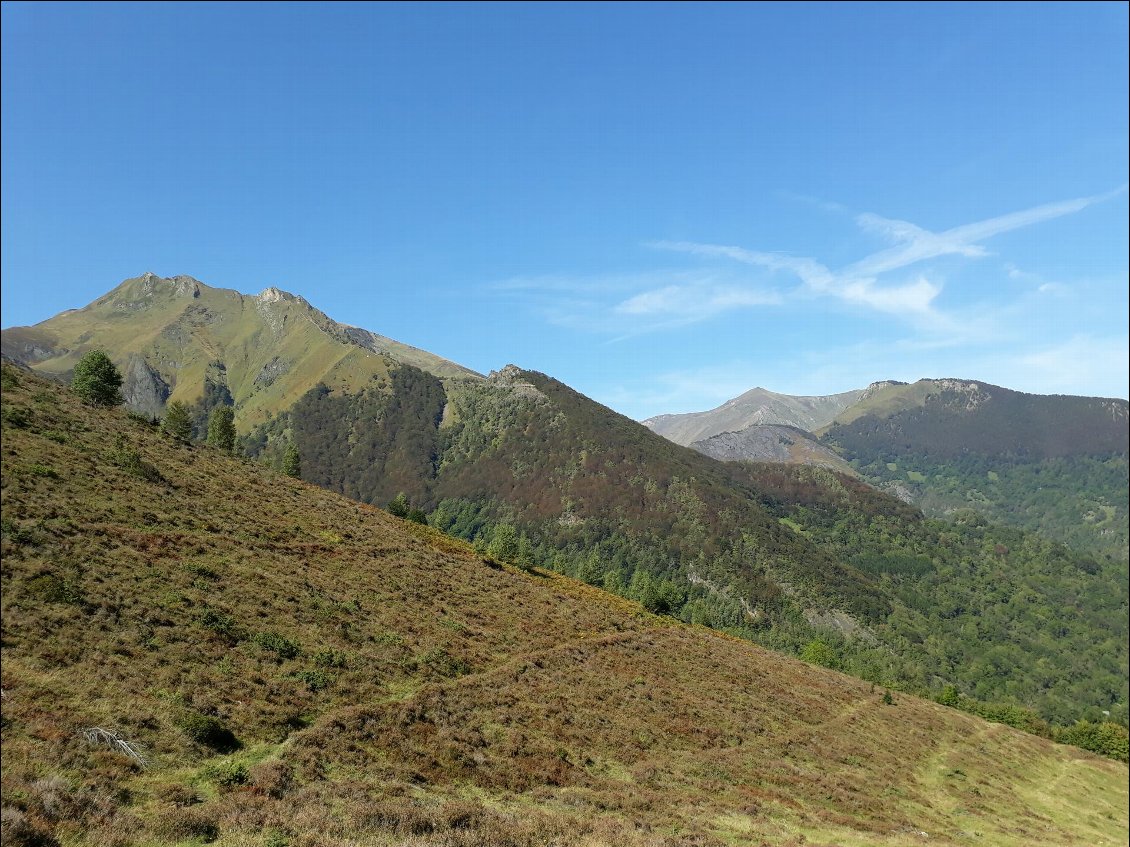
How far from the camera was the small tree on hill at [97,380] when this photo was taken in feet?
227

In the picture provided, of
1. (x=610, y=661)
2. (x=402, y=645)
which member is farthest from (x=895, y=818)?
(x=402, y=645)

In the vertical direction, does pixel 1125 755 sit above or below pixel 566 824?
below

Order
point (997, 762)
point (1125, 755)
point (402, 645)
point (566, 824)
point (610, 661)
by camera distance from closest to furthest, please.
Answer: point (566, 824) → point (402, 645) → point (610, 661) → point (997, 762) → point (1125, 755)

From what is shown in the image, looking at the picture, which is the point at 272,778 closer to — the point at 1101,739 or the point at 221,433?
the point at 221,433

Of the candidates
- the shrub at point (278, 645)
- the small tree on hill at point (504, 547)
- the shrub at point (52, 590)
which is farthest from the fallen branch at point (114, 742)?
the small tree on hill at point (504, 547)

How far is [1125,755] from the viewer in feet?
300

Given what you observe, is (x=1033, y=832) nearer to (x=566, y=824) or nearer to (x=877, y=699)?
(x=877, y=699)

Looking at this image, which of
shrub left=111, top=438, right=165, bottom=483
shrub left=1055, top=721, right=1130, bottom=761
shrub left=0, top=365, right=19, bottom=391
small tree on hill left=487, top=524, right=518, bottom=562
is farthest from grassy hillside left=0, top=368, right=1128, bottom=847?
shrub left=1055, top=721, right=1130, bottom=761

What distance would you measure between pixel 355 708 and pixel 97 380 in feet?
221

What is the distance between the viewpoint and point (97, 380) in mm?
69938

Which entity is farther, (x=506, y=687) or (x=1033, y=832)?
(x=1033, y=832)

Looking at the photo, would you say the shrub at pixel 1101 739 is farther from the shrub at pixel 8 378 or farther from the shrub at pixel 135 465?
the shrub at pixel 8 378

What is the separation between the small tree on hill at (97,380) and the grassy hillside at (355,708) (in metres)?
13.6

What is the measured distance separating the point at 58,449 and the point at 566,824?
136 feet
